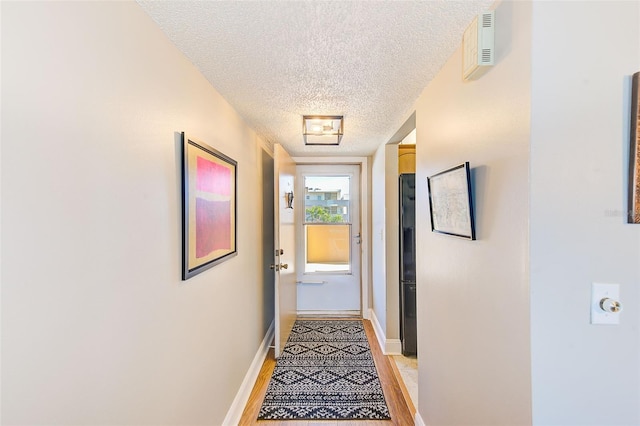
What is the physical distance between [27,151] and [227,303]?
1.43m

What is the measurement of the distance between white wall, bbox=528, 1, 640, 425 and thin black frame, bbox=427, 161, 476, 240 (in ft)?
0.95

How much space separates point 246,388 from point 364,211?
232cm

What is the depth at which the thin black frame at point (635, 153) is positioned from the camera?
81 centimetres

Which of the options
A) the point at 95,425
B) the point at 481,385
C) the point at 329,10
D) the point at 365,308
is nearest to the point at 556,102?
the point at 329,10

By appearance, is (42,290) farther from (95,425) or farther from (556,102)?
(556,102)

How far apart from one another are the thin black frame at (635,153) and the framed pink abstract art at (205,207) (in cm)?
152

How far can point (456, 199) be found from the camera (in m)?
1.23

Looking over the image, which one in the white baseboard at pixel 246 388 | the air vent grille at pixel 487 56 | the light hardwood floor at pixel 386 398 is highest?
the air vent grille at pixel 487 56

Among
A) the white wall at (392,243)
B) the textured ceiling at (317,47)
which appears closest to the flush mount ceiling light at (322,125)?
the textured ceiling at (317,47)

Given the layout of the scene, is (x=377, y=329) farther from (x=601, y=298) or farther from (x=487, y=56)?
(x=487, y=56)

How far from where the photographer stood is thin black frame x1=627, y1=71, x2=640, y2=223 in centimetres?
81

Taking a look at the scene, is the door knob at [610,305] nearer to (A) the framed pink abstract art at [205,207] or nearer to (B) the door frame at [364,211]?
(A) the framed pink abstract art at [205,207]

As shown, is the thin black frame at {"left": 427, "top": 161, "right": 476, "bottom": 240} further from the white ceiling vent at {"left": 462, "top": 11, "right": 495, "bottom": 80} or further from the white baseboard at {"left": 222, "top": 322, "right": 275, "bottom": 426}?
the white baseboard at {"left": 222, "top": 322, "right": 275, "bottom": 426}

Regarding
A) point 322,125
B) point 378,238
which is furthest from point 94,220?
point 378,238
